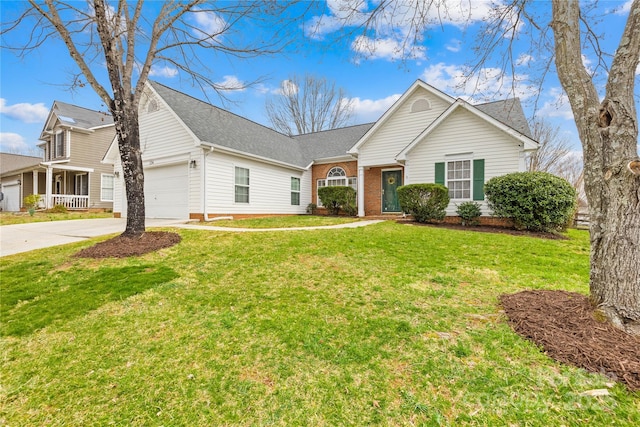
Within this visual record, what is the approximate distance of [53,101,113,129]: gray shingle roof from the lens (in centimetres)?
2024

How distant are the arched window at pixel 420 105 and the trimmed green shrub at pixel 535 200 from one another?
5.34 metres

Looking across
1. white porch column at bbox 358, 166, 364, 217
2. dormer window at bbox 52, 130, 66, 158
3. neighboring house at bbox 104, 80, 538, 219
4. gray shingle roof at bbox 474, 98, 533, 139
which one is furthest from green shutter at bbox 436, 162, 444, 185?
dormer window at bbox 52, 130, 66, 158

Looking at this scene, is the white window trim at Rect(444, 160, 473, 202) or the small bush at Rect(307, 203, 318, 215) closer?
the white window trim at Rect(444, 160, 473, 202)

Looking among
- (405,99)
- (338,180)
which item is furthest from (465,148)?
(338,180)

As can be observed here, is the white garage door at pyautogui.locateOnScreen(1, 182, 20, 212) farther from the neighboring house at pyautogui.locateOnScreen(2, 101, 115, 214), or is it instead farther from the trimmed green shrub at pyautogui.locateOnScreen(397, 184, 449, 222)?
the trimmed green shrub at pyautogui.locateOnScreen(397, 184, 449, 222)

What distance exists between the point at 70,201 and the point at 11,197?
938 centimetres

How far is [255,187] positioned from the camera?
1375 centimetres

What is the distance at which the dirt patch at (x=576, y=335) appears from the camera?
2.24 meters

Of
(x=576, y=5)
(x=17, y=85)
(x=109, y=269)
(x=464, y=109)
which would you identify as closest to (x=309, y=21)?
(x=576, y=5)

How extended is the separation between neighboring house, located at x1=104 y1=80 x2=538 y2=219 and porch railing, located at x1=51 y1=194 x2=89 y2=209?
6950mm

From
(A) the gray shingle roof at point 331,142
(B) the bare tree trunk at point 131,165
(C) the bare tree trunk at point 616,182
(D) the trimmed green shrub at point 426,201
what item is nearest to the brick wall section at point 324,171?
(A) the gray shingle roof at point 331,142

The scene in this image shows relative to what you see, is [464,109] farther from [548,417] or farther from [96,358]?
[96,358]

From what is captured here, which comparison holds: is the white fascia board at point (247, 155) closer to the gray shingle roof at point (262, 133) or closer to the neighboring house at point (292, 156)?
the neighboring house at point (292, 156)

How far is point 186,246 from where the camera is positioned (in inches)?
265
